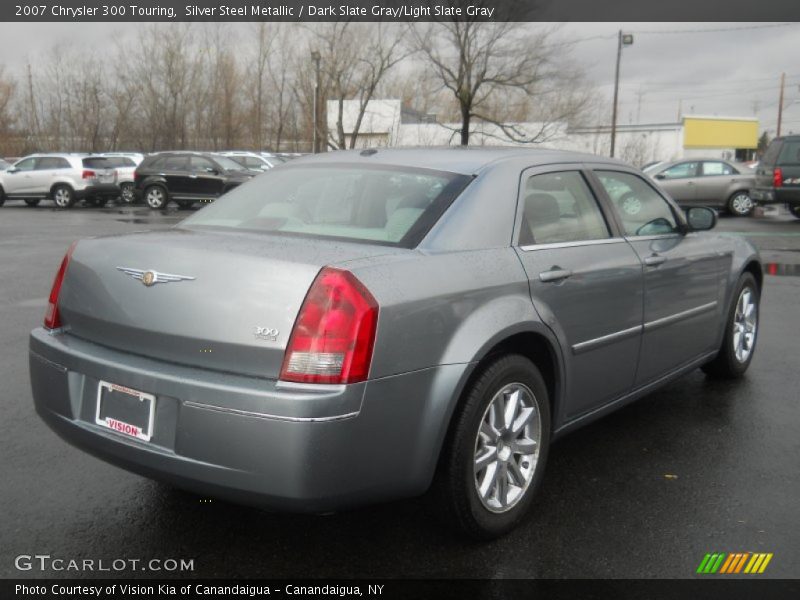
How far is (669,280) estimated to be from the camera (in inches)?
170

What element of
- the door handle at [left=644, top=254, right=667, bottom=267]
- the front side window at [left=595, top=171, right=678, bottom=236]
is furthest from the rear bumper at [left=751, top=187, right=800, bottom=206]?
the door handle at [left=644, top=254, right=667, bottom=267]

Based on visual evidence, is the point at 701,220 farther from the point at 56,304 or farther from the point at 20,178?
the point at 20,178

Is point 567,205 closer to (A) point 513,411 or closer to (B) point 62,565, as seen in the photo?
(A) point 513,411

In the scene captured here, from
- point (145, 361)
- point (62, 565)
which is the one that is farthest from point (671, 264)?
point (62, 565)

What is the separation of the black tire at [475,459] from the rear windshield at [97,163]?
24.3m

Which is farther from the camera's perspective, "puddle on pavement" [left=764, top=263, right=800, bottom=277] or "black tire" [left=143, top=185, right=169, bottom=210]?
"black tire" [left=143, top=185, right=169, bottom=210]

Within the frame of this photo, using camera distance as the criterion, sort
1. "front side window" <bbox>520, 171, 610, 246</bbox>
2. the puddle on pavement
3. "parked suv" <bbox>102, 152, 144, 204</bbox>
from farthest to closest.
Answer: "parked suv" <bbox>102, 152, 144, 204</bbox> < the puddle on pavement < "front side window" <bbox>520, 171, 610, 246</bbox>

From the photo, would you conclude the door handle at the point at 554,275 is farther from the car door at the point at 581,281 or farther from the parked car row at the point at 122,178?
the parked car row at the point at 122,178

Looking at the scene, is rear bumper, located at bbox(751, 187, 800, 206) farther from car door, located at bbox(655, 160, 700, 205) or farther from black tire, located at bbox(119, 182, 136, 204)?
black tire, located at bbox(119, 182, 136, 204)

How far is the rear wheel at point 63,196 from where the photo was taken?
2461 centimetres

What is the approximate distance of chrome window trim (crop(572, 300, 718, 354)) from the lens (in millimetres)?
3588

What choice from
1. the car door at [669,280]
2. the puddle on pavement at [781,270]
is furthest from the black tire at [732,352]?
the puddle on pavement at [781,270]

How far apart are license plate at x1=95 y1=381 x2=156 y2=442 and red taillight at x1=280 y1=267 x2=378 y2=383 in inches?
21.3

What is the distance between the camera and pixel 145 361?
9.37 feet
